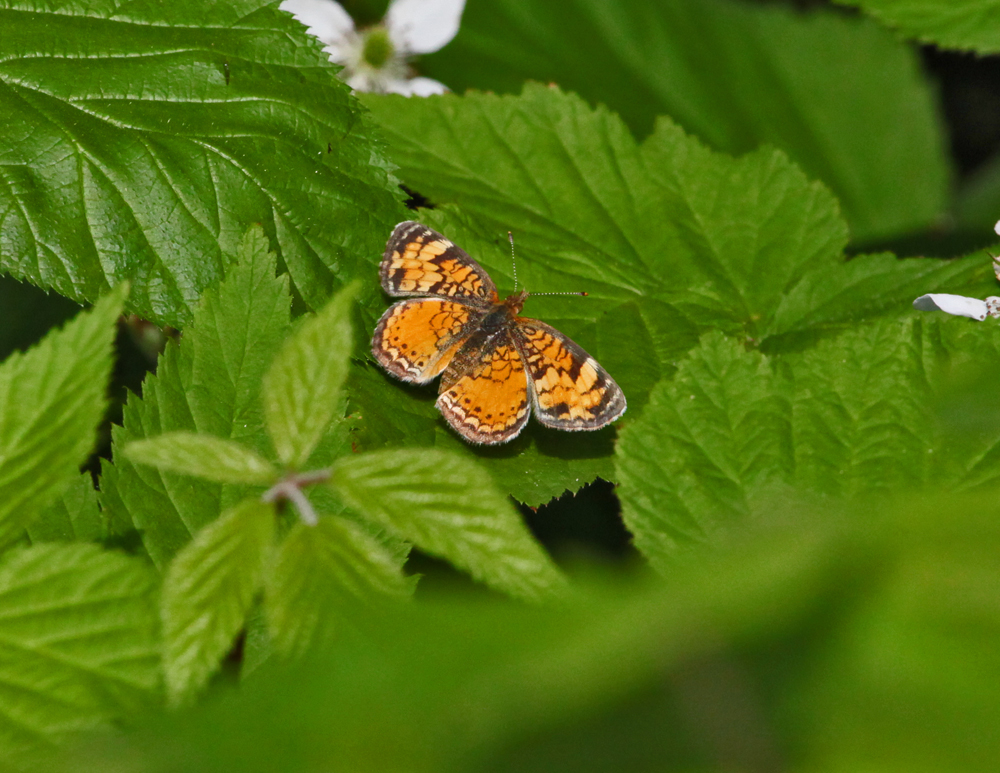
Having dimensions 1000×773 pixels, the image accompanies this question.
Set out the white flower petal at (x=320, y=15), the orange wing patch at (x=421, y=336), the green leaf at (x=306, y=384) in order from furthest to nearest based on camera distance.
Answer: the white flower petal at (x=320, y=15), the orange wing patch at (x=421, y=336), the green leaf at (x=306, y=384)

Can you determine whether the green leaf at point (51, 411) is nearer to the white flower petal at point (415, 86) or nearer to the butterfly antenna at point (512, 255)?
the butterfly antenna at point (512, 255)

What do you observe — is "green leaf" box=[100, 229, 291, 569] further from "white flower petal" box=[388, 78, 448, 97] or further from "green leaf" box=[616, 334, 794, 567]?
"white flower petal" box=[388, 78, 448, 97]

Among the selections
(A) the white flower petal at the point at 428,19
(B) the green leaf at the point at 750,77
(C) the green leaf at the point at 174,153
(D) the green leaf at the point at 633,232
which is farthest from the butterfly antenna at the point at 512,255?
(B) the green leaf at the point at 750,77

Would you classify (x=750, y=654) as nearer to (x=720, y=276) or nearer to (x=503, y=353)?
(x=503, y=353)

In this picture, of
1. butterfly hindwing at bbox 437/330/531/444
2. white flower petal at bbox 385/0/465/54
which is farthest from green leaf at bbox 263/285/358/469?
white flower petal at bbox 385/0/465/54

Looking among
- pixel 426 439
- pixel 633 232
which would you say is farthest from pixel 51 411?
pixel 633 232

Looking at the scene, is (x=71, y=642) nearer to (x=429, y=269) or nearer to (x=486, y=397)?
(x=486, y=397)

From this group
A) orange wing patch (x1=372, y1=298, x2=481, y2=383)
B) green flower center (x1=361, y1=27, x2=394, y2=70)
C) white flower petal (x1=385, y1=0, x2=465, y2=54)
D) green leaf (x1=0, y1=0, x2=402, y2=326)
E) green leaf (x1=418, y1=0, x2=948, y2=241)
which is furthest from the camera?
green leaf (x1=418, y1=0, x2=948, y2=241)

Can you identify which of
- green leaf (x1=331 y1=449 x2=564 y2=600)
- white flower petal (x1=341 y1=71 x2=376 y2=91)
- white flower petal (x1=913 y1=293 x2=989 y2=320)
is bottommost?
green leaf (x1=331 y1=449 x2=564 y2=600)
